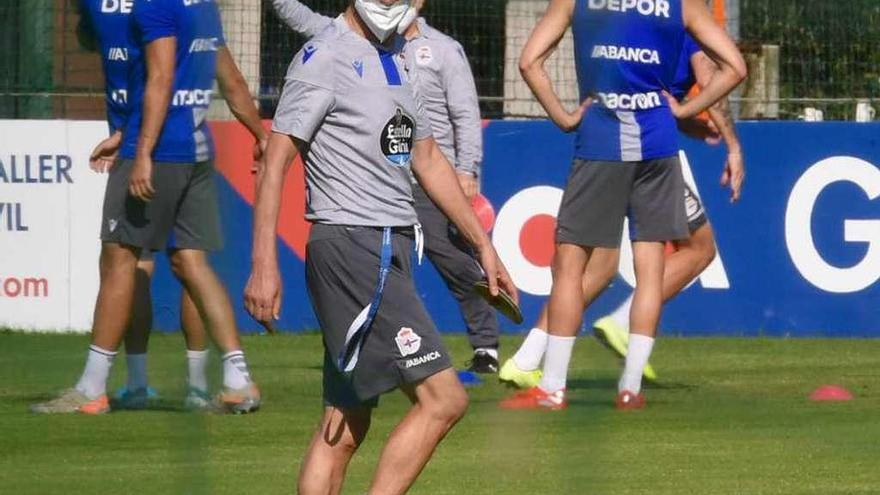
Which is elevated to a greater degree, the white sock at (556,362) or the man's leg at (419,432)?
the man's leg at (419,432)

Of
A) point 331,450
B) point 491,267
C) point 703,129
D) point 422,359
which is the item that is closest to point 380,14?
point 491,267

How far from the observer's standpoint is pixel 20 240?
39.5 feet

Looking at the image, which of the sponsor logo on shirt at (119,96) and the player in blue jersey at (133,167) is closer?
the player in blue jersey at (133,167)

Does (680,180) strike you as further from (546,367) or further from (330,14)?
(330,14)

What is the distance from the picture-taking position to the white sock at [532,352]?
900 cm

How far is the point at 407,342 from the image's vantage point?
568 cm

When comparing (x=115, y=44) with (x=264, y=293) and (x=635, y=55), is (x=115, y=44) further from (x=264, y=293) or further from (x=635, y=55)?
(x=264, y=293)

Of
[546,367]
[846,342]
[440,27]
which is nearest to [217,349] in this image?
[546,367]

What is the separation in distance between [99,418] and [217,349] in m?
4.20

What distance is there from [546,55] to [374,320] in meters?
2.94

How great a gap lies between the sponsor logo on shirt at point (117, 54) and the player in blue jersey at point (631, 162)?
1.59m

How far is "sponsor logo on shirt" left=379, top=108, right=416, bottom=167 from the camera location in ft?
18.8

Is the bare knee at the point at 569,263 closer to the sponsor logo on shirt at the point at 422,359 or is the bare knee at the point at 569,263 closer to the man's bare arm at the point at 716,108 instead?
the man's bare arm at the point at 716,108

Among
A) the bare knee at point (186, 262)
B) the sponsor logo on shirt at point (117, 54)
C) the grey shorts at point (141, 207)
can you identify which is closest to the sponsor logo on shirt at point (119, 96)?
the sponsor logo on shirt at point (117, 54)
